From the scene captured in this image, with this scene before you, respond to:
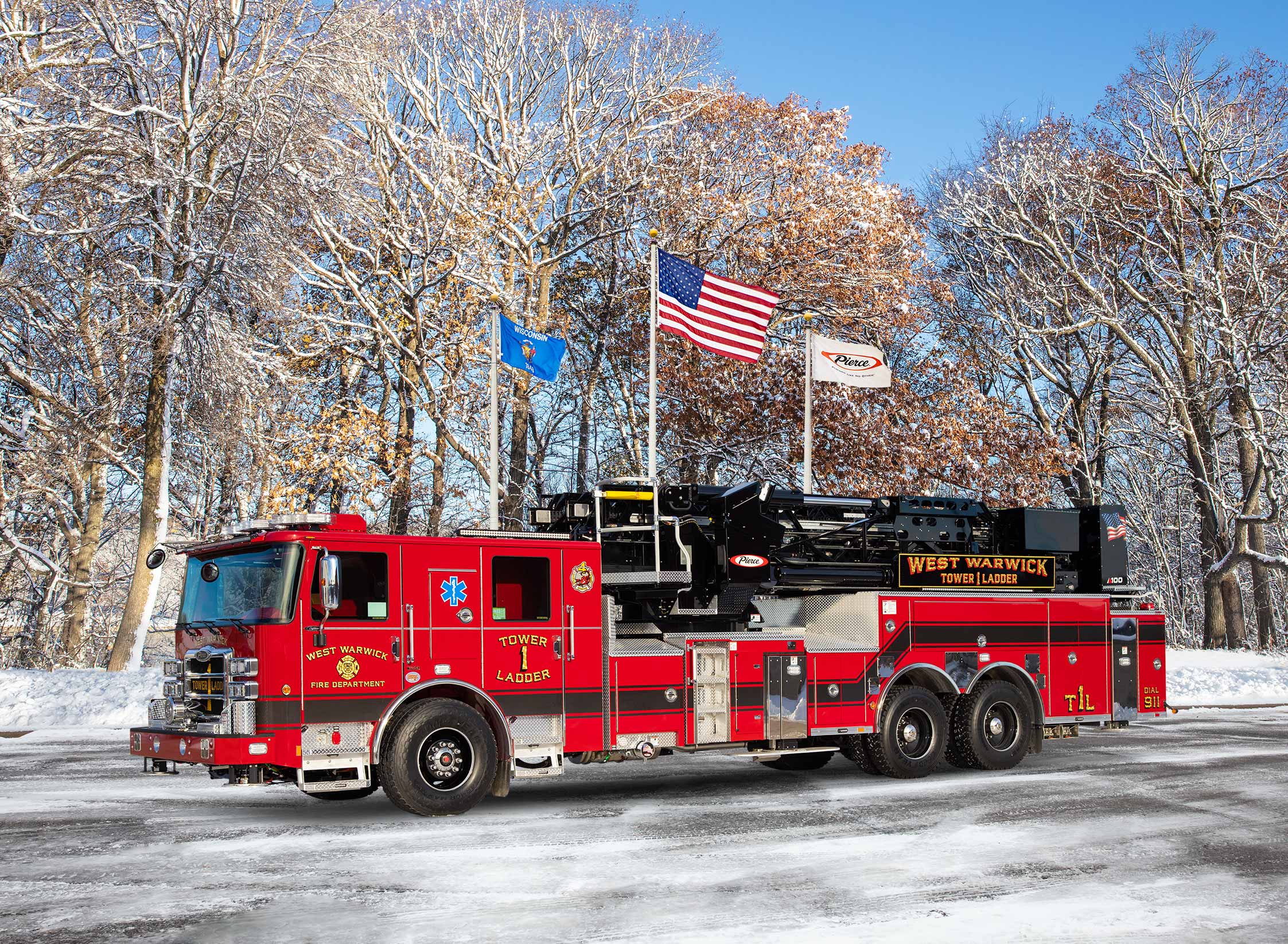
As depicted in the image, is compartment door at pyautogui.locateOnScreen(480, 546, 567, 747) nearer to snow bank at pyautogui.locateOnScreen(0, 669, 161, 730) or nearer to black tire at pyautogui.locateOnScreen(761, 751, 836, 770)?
black tire at pyautogui.locateOnScreen(761, 751, 836, 770)

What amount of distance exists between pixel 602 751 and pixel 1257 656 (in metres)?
24.7

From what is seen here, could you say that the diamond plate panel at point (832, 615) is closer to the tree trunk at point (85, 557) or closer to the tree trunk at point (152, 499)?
the tree trunk at point (152, 499)

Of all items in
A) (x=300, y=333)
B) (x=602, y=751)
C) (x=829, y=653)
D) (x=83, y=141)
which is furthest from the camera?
(x=300, y=333)

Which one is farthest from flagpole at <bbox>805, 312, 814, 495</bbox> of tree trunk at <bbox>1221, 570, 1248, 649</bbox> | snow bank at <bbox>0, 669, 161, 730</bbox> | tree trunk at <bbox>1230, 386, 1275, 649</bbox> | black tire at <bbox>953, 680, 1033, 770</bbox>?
tree trunk at <bbox>1221, 570, 1248, 649</bbox>

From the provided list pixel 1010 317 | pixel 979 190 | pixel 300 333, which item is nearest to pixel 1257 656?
pixel 1010 317

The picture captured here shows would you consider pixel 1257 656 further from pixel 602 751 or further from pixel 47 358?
pixel 47 358

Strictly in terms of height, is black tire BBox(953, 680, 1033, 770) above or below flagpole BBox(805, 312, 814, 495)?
below

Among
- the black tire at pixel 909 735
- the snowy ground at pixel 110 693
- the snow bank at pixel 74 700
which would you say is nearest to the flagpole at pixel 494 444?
the black tire at pixel 909 735

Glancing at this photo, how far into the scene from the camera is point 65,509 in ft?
93.9

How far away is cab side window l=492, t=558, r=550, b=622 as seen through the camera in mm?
11273

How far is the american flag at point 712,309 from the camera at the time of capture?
1856 centimetres

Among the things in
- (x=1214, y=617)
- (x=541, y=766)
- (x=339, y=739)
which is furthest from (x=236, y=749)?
(x=1214, y=617)

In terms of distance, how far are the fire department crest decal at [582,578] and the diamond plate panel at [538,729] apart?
3.87 feet

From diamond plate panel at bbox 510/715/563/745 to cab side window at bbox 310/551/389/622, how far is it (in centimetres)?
156
